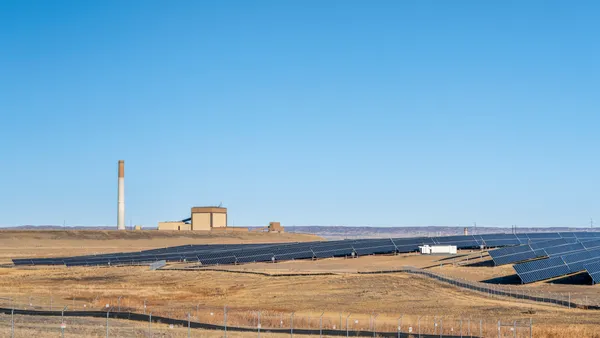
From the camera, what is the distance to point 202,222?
187125mm

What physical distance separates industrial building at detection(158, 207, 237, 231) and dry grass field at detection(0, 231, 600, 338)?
95.7m

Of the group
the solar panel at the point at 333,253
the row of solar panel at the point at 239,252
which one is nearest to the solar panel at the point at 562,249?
the row of solar panel at the point at 239,252

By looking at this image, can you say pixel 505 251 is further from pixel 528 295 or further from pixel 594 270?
pixel 528 295

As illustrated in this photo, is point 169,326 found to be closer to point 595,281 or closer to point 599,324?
point 599,324

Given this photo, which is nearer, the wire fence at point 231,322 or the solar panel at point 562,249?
the wire fence at point 231,322

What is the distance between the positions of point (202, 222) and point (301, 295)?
12730 centimetres

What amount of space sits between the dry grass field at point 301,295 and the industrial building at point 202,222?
95.7 meters

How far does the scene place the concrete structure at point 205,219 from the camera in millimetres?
186500

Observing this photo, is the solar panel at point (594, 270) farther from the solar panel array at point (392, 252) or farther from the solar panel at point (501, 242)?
the solar panel at point (501, 242)

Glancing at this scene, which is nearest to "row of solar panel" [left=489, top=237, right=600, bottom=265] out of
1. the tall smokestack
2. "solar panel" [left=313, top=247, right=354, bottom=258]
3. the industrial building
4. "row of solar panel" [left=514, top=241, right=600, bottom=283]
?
"row of solar panel" [left=514, top=241, right=600, bottom=283]

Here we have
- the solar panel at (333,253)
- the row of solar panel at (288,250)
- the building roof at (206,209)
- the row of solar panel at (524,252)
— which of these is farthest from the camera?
the building roof at (206,209)

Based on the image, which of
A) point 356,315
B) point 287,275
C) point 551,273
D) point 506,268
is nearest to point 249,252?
point 287,275

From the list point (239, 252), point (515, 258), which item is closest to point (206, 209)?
point (239, 252)

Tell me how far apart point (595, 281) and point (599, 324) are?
2153 cm
